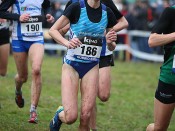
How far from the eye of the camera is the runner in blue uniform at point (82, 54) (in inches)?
314

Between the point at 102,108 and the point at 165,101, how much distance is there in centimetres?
537

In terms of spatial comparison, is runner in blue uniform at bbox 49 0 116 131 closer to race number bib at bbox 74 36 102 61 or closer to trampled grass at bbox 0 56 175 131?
race number bib at bbox 74 36 102 61

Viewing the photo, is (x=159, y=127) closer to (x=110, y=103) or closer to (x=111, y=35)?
(x=111, y=35)

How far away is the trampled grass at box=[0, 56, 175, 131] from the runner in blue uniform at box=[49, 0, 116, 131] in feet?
5.77

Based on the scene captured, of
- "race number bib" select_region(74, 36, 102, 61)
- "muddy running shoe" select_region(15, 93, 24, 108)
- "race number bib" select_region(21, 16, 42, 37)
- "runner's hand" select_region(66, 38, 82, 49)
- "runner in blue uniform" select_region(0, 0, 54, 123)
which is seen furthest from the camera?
"muddy running shoe" select_region(15, 93, 24, 108)

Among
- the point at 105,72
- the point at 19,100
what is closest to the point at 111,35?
the point at 105,72

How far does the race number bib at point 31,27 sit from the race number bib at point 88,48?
7.97 ft

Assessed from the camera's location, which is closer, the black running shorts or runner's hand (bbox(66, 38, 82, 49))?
runner's hand (bbox(66, 38, 82, 49))

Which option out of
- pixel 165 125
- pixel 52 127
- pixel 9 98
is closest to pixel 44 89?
pixel 9 98

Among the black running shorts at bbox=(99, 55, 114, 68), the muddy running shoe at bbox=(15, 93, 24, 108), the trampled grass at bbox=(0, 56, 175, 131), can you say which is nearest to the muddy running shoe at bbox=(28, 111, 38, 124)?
the trampled grass at bbox=(0, 56, 175, 131)

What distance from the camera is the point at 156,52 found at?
909 inches

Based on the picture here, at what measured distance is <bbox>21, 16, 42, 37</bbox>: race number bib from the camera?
10.4 m

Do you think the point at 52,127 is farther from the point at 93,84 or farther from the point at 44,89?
the point at 44,89

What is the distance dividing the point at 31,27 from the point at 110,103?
3.81m
